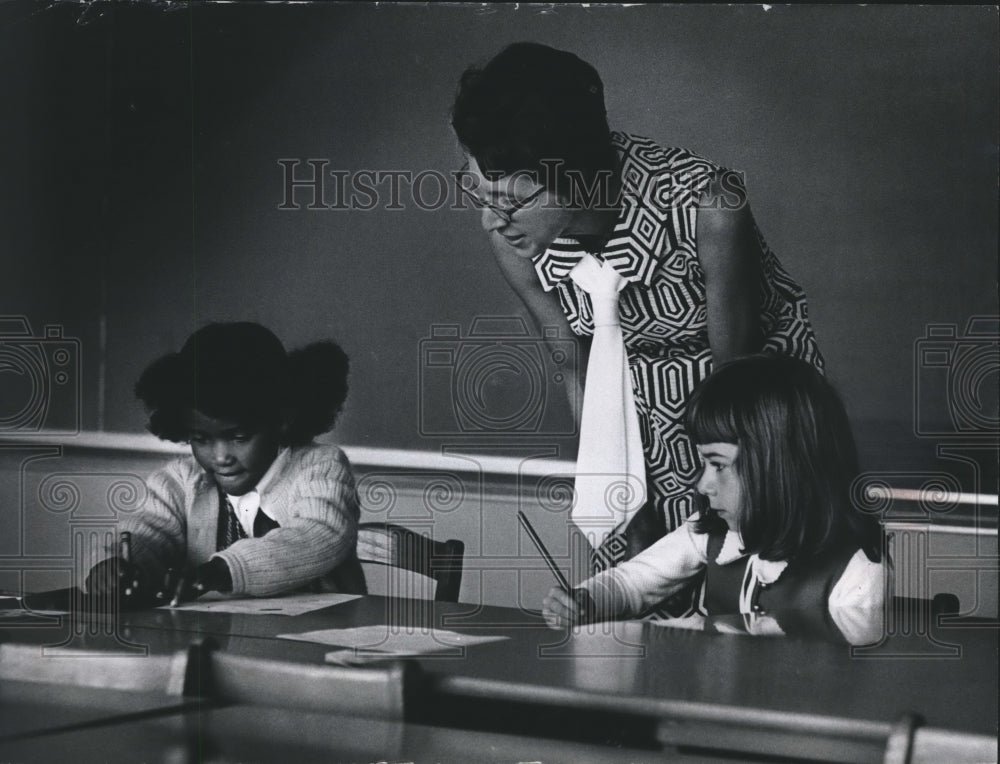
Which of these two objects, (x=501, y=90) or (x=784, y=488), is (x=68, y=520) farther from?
(x=784, y=488)

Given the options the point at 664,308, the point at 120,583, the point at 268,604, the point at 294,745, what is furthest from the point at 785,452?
the point at 120,583

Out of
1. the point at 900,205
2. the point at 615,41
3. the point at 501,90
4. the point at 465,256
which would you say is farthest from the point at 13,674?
the point at 900,205

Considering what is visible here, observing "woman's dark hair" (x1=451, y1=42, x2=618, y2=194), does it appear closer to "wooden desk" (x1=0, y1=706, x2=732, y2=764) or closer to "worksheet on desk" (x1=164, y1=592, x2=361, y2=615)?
"worksheet on desk" (x1=164, y1=592, x2=361, y2=615)

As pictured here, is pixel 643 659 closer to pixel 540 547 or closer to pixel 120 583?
pixel 540 547

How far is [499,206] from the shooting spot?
2.00 metres

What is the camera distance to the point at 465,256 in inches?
79.1

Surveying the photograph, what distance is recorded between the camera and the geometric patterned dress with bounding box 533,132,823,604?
1.90 metres

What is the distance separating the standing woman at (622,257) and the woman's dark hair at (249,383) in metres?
0.36

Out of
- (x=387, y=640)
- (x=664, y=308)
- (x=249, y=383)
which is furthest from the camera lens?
(x=249, y=383)

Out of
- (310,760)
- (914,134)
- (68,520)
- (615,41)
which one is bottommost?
(310,760)

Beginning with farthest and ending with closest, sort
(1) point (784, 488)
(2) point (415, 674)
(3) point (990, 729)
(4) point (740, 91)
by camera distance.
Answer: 1. (4) point (740, 91)
2. (1) point (784, 488)
3. (2) point (415, 674)
4. (3) point (990, 729)

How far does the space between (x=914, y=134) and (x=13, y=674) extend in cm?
144

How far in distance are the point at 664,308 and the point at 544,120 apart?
1.14 ft

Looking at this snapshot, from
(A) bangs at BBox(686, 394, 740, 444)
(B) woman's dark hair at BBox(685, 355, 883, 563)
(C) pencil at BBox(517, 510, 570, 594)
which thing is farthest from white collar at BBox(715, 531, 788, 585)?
(C) pencil at BBox(517, 510, 570, 594)
